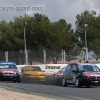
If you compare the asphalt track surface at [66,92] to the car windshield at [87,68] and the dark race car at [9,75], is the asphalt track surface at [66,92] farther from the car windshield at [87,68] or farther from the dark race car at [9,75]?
the dark race car at [9,75]

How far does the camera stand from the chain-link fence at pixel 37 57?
48.5 metres

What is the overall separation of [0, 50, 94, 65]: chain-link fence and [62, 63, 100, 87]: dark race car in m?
20.8

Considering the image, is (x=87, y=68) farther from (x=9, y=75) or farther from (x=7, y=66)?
(x=7, y=66)

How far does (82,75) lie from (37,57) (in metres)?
23.0

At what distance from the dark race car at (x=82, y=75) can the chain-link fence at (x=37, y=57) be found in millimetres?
20848

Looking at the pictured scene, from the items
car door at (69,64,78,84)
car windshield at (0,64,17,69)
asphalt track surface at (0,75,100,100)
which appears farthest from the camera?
car windshield at (0,64,17,69)

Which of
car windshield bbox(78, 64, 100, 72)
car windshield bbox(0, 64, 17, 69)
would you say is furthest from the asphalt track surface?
car windshield bbox(0, 64, 17, 69)

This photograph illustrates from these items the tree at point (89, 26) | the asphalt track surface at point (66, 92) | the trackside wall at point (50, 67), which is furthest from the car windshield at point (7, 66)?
the tree at point (89, 26)

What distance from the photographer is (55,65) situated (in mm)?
48281

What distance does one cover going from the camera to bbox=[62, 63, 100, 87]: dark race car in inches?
1014

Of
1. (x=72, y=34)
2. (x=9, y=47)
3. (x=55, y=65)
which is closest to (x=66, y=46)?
(x=72, y=34)

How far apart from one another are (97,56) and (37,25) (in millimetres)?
15822

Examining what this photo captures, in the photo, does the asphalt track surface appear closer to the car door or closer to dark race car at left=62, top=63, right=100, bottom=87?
dark race car at left=62, top=63, right=100, bottom=87

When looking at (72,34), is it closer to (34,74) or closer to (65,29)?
(65,29)
